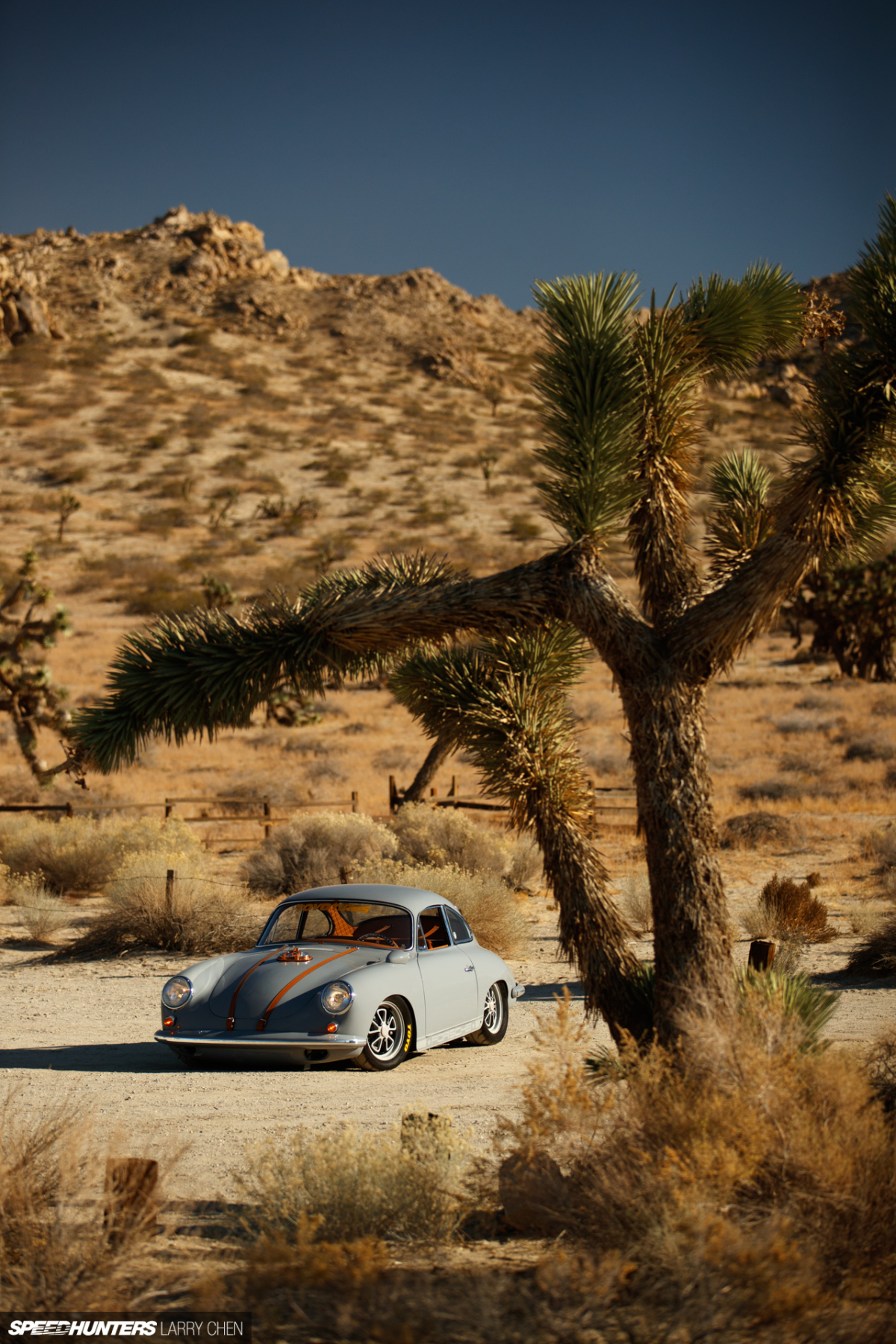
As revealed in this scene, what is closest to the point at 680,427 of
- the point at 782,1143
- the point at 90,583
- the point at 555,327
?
the point at 555,327

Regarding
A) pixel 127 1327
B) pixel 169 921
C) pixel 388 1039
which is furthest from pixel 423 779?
pixel 127 1327

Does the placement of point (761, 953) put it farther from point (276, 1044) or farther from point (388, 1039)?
point (276, 1044)

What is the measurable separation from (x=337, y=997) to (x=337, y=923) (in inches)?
46.1

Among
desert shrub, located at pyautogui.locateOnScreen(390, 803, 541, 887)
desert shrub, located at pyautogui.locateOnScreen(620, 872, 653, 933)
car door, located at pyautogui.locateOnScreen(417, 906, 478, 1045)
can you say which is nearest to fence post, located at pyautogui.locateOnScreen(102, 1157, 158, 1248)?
car door, located at pyautogui.locateOnScreen(417, 906, 478, 1045)

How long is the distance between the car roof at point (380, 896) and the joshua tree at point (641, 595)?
265cm

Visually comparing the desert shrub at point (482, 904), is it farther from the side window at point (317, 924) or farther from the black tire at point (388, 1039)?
the black tire at point (388, 1039)

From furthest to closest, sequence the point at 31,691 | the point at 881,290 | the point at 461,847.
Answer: the point at 31,691, the point at 461,847, the point at 881,290

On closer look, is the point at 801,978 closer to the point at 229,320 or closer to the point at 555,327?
the point at 555,327

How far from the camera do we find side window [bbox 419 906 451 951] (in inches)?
314

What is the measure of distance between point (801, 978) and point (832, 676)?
32686 millimetres

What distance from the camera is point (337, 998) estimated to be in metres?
6.87

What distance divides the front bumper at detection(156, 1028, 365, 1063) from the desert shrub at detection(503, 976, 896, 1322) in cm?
283

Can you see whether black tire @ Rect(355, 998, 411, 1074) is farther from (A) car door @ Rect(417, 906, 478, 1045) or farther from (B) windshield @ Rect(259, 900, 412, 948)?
(B) windshield @ Rect(259, 900, 412, 948)

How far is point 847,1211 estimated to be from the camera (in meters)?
3.45
